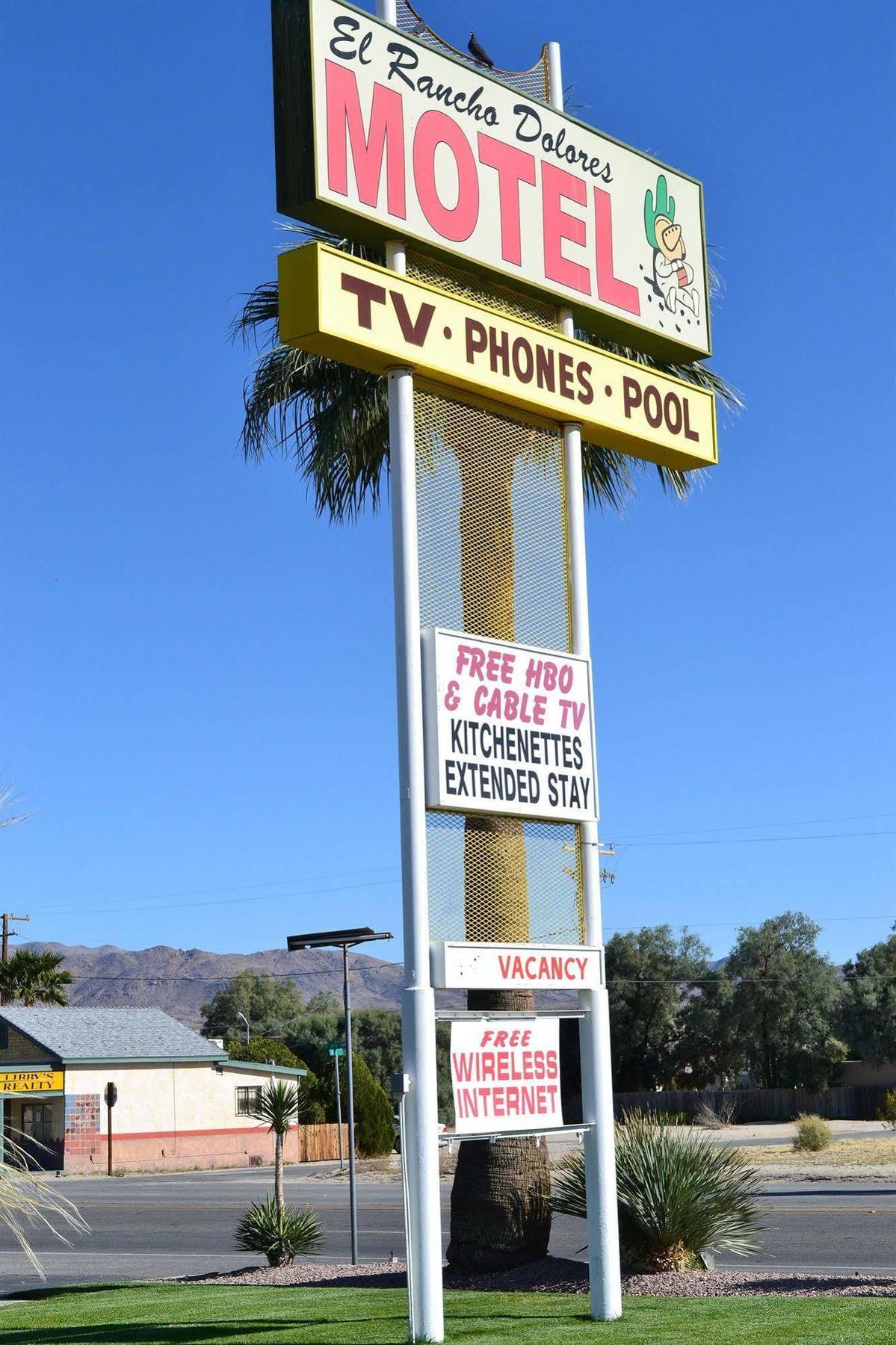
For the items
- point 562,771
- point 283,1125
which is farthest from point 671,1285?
point 283,1125

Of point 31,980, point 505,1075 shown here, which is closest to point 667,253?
point 505,1075

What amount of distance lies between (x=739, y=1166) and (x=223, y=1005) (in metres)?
104

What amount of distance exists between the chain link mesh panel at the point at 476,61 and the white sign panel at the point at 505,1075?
263 inches

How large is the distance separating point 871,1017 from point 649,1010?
979 cm

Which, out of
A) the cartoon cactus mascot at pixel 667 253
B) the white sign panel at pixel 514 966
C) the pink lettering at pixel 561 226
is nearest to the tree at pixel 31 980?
the cartoon cactus mascot at pixel 667 253

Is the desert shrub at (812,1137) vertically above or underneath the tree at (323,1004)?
underneath

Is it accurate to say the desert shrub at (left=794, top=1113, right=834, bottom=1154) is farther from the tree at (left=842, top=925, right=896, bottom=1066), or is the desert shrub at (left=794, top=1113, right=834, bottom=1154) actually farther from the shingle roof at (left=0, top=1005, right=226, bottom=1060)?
the tree at (left=842, top=925, right=896, bottom=1066)

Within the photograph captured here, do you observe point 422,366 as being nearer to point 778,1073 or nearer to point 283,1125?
point 283,1125

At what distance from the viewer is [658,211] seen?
12375 millimetres

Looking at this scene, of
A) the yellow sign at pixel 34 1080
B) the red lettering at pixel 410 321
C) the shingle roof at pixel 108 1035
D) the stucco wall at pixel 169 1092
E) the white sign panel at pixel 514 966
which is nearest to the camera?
the white sign panel at pixel 514 966

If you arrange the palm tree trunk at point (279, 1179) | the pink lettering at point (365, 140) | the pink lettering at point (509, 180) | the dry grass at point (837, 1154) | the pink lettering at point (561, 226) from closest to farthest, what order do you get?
the pink lettering at point (365, 140) < the pink lettering at point (509, 180) < the pink lettering at point (561, 226) < the palm tree trunk at point (279, 1179) < the dry grass at point (837, 1154)

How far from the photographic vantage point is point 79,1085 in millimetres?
46812

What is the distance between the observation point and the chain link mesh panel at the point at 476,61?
35.2 feet

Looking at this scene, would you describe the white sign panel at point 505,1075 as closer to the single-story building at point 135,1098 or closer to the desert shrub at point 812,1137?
the desert shrub at point 812,1137
